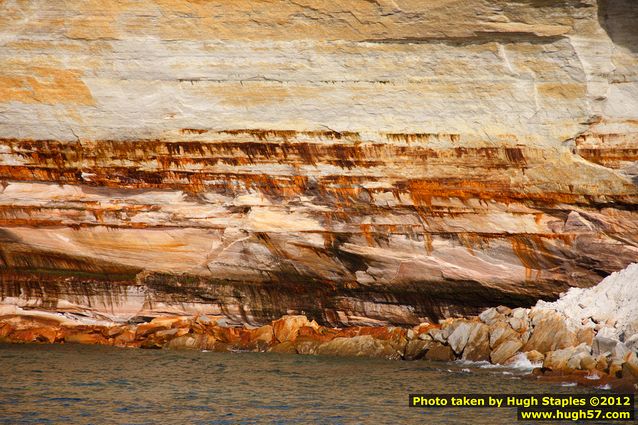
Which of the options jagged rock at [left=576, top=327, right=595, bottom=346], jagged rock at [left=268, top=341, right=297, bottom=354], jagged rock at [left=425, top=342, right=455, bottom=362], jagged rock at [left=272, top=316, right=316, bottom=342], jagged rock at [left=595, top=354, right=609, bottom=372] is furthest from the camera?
jagged rock at [left=272, top=316, right=316, bottom=342]

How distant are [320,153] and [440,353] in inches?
208

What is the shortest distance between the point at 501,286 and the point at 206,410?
916 centimetres

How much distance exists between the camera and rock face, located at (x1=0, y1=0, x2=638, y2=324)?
20.2 meters

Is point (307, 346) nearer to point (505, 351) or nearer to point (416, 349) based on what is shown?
point (416, 349)

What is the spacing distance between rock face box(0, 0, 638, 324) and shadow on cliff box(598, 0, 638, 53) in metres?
0.04

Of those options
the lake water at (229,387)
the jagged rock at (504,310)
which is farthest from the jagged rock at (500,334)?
the lake water at (229,387)

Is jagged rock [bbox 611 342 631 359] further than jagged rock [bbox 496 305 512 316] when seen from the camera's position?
No

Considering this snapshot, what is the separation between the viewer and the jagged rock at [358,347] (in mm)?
21250

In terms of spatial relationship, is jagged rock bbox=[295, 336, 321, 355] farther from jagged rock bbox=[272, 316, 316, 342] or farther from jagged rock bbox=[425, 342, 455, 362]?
jagged rock bbox=[425, 342, 455, 362]

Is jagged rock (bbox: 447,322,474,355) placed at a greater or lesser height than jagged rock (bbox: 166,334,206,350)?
greater

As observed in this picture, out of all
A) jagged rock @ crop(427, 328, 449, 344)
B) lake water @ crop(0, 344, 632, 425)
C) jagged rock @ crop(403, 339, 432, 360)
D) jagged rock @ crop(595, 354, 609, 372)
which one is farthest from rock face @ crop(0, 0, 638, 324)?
jagged rock @ crop(595, 354, 609, 372)

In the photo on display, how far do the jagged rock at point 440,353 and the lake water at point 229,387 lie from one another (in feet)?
1.62

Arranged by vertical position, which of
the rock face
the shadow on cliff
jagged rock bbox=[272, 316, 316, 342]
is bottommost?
jagged rock bbox=[272, 316, 316, 342]

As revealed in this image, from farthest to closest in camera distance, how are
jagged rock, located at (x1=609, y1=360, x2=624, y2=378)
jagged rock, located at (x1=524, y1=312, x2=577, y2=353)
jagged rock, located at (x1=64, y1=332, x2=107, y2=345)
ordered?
jagged rock, located at (x1=64, y1=332, x2=107, y2=345) < jagged rock, located at (x1=524, y1=312, x2=577, y2=353) < jagged rock, located at (x1=609, y1=360, x2=624, y2=378)
